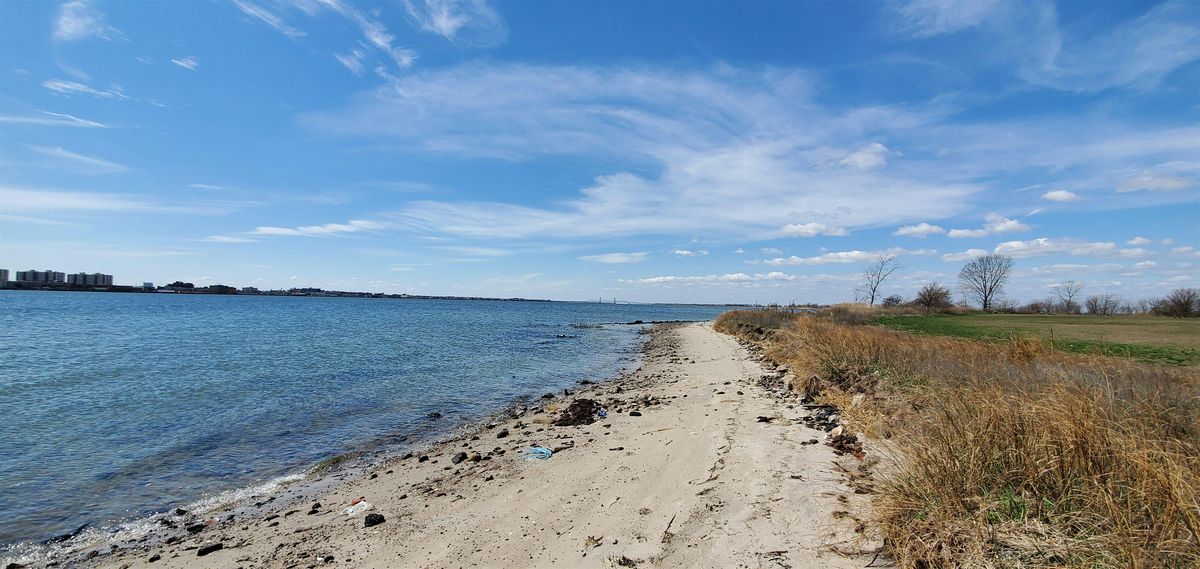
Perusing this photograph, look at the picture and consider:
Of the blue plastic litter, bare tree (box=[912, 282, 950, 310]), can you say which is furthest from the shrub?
the blue plastic litter

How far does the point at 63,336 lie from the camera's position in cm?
3219

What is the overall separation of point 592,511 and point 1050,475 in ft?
14.1

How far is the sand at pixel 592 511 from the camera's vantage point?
478 centimetres

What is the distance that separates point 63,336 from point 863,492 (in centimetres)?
4559

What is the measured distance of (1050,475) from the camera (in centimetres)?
408

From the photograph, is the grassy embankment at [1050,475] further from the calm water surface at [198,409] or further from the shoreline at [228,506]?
the calm water surface at [198,409]

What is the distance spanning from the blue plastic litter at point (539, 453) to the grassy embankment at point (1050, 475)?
5.27 meters

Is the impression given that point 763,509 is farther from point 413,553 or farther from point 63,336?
point 63,336

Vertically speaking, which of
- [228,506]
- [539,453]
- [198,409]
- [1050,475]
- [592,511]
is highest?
[1050,475]

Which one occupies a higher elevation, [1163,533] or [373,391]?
[1163,533]

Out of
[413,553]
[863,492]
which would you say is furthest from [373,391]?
[863,492]

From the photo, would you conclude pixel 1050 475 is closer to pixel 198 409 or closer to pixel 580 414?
pixel 580 414

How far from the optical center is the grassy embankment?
3.14 meters

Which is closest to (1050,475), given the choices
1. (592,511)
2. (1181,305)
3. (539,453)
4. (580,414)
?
(592,511)
